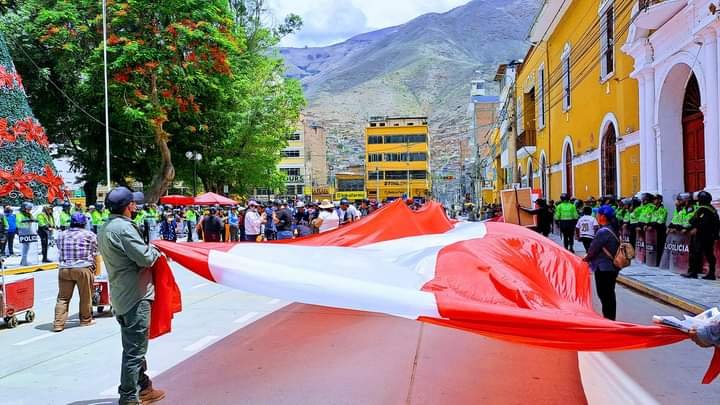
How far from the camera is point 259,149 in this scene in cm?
3284

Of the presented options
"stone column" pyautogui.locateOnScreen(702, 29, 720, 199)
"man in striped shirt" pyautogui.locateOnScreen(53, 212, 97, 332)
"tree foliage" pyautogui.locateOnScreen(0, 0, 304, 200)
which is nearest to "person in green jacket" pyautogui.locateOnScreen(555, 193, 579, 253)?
"stone column" pyautogui.locateOnScreen(702, 29, 720, 199)

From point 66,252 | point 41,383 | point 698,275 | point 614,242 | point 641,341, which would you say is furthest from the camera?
point 698,275

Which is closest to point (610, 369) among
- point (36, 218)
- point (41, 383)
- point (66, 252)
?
point (41, 383)

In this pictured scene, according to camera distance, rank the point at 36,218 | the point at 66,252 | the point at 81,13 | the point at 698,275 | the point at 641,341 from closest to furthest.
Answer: the point at 641,341, the point at 66,252, the point at 698,275, the point at 36,218, the point at 81,13

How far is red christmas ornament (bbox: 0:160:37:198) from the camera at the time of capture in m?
20.1

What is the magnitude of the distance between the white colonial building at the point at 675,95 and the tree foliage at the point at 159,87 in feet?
59.8

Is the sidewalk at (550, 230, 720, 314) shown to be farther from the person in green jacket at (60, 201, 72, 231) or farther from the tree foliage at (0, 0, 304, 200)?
the tree foliage at (0, 0, 304, 200)

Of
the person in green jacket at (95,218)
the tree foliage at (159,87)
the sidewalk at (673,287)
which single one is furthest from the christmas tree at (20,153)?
the sidewalk at (673,287)

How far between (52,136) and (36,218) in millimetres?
15582

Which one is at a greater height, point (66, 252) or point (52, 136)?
point (52, 136)

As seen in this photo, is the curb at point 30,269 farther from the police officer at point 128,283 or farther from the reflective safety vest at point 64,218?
the police officer at point 128,283

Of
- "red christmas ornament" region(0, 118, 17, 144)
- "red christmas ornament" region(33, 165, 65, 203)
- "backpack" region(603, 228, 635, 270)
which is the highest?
"red christmas ornament" region(0, 118, 17, 144)

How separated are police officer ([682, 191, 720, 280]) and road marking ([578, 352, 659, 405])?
19.2 feet

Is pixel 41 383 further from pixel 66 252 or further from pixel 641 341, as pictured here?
pixel 641 341
